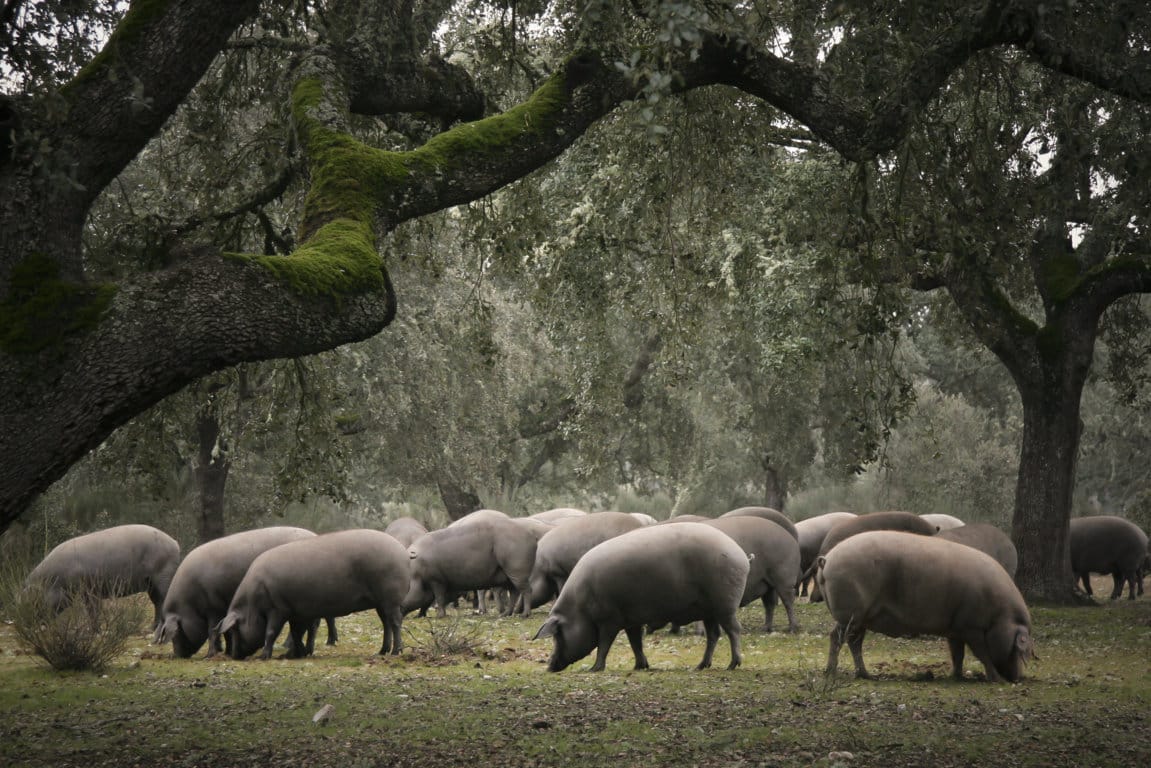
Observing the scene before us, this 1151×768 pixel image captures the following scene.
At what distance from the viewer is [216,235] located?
10.1 metres

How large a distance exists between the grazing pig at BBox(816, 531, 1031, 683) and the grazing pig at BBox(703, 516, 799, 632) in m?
4.12

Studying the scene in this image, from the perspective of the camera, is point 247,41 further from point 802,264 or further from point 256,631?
point 802,264

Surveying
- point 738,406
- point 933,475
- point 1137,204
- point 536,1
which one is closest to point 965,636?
point 1137,204

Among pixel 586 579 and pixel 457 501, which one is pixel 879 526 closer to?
pixel 586 579

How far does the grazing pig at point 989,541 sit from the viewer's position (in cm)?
1408

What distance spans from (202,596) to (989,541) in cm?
953

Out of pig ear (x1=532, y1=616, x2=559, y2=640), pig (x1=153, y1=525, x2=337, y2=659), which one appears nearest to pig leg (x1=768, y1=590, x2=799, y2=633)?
pig ear (x1=532, y1=616, x2=559, y2=640)

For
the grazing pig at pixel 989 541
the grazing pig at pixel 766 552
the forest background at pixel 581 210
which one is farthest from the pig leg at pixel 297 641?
the grazing pig at pixel 989 541

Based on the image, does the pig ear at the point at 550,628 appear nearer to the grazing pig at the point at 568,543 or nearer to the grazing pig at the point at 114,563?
the grazing pig at the point at 568,543

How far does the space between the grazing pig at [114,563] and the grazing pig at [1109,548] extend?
15.6 m

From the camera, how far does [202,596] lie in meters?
13.2

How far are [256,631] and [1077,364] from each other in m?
12.6

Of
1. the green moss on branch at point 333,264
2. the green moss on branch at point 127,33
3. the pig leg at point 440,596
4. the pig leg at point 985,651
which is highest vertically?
the green moss on branch at point 127,33

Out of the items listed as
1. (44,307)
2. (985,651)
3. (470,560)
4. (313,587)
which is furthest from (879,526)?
(44,307)
